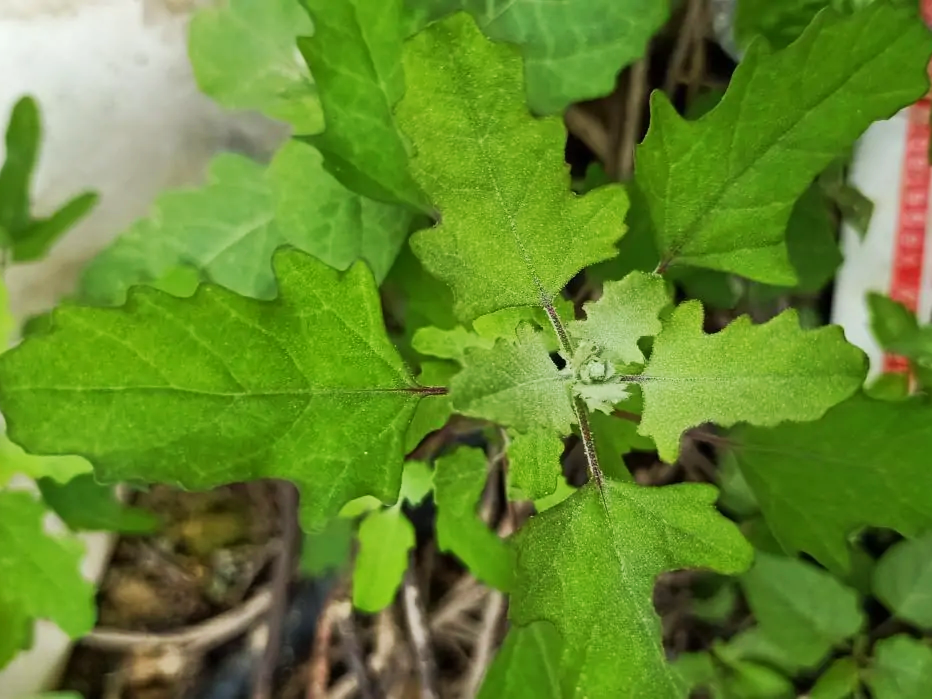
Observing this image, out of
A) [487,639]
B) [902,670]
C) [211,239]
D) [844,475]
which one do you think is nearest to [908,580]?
[902,670]

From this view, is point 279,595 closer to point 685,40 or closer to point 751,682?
point 751,682

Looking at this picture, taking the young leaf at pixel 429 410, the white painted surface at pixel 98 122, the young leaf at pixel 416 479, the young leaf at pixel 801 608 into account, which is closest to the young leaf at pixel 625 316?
the young leaf at pixel 429 410

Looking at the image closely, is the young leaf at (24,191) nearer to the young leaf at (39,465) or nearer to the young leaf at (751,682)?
the young leaf at (39,465)

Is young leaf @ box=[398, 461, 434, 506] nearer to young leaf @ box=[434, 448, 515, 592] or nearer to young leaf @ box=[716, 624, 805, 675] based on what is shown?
young leaf @ box=[434, 448, 515, 592]

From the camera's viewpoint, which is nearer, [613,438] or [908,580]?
[613,438]

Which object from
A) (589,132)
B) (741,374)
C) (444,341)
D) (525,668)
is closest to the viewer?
(741,374)

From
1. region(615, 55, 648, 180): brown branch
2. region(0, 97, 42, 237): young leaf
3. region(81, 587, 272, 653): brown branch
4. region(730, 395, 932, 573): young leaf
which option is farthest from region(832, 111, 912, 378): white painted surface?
region(0, 97, 42, 237): young leaf
